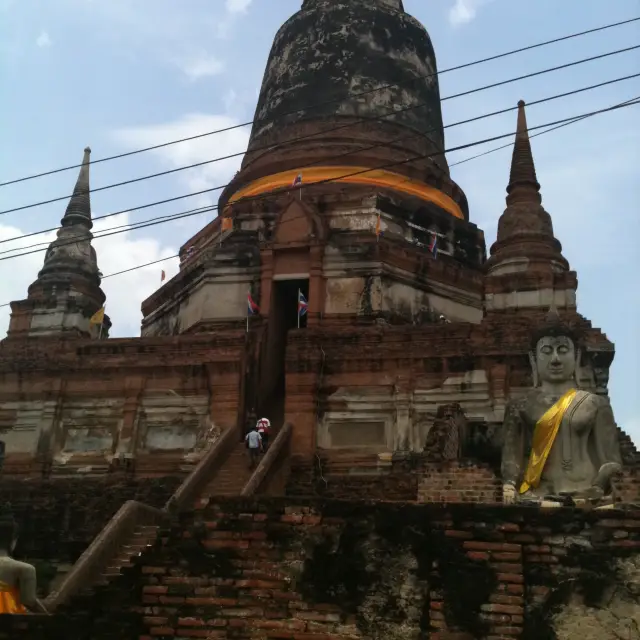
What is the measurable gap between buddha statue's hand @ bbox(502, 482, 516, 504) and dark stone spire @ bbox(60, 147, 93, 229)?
16.5 metres

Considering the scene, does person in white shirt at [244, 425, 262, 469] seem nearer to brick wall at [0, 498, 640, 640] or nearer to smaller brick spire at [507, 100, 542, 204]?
brick wall at [0, 498, 640, 640]

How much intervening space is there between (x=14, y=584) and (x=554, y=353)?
6.32 m

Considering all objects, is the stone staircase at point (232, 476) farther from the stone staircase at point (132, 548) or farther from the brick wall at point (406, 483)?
the stone staircase at point (132, 548)

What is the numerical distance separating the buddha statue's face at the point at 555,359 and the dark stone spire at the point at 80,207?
1558 centimetres

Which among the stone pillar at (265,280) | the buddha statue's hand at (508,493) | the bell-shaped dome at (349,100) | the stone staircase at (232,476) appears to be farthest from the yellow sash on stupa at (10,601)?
the bell-shaped dome at (349,100)

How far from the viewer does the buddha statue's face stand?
10.6m

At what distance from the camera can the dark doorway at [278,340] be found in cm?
1845

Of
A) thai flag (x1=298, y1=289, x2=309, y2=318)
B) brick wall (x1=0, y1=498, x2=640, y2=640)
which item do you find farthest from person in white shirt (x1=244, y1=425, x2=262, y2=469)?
brick wall (x1=0, y1=498, x2=640, y2=640)

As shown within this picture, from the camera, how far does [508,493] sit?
9.55m

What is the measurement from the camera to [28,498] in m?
16.0

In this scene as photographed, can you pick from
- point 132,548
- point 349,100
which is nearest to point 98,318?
point 349,100

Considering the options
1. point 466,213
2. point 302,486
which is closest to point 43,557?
point 302,486

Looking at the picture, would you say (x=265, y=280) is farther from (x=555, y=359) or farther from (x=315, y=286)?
(x=555, y=359)

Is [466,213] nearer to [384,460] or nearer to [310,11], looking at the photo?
[310,11]
